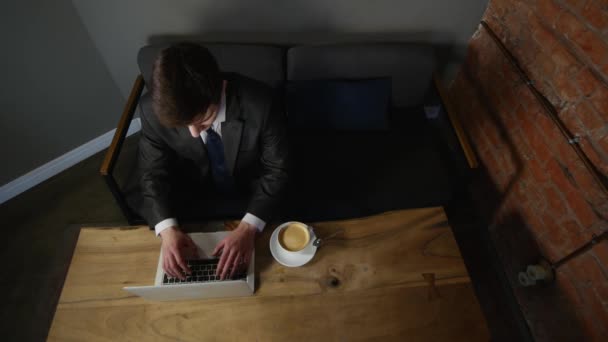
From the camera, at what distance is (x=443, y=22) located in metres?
1.99

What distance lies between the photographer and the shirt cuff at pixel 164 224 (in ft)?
3.71

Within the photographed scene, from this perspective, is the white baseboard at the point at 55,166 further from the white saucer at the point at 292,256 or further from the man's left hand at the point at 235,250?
the white saucer at the point at 292,256

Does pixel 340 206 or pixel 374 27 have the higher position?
pixel 374 27

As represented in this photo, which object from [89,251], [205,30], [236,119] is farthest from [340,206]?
[205,30]

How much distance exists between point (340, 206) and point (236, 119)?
0.71 m

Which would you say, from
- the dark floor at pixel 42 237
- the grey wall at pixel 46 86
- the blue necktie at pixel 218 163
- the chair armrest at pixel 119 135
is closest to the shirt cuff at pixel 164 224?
the blue necktie at pixel 218 163

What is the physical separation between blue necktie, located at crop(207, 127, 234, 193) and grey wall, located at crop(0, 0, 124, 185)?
1321 millimetres

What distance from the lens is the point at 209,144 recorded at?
132cm

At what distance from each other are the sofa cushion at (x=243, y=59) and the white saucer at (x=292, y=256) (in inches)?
42.8

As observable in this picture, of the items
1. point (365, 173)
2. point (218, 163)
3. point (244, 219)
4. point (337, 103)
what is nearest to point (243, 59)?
point (337, 103)

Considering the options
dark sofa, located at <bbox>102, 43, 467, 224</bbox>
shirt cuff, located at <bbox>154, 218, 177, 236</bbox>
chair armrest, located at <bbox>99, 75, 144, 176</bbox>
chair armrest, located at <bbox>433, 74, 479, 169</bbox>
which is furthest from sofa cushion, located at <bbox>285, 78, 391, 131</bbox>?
shirt cuff, located at <bbox>154, 218, 177, 236</bbox>

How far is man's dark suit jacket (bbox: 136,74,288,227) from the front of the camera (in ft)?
4.03

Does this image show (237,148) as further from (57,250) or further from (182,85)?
(57,250)

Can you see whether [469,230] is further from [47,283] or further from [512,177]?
[47,283]
